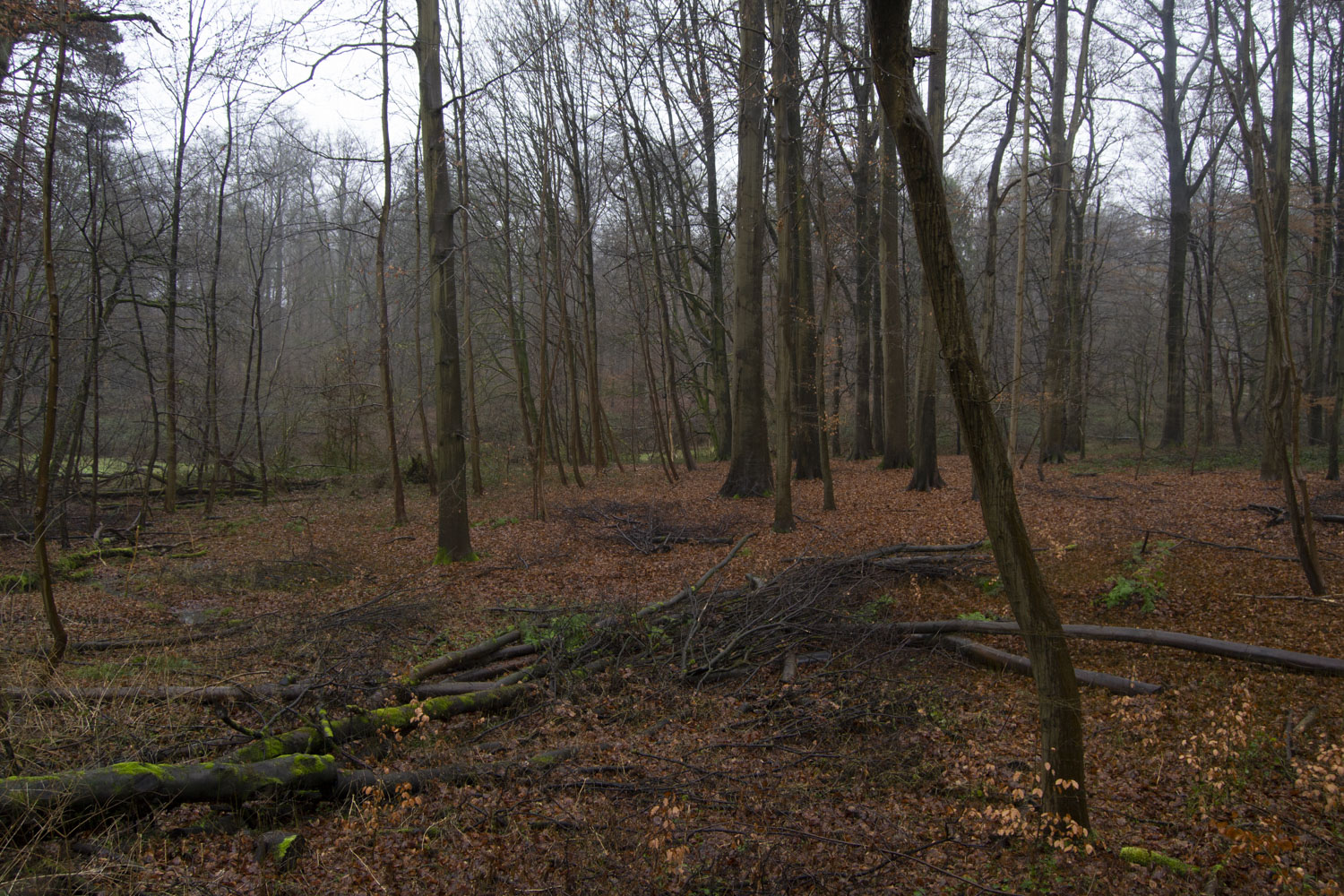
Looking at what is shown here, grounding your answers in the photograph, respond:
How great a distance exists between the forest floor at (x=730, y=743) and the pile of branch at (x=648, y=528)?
160 cm

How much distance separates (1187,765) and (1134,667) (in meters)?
1.28

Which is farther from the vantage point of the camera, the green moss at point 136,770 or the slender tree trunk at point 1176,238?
the slender tree trunk at point 1176,238

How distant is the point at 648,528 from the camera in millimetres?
11570

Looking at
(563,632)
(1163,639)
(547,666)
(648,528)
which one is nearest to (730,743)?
(547,666)

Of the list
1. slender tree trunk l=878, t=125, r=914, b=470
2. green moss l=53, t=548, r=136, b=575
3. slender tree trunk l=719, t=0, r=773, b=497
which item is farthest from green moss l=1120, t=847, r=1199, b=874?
slender tree trunk l=878, t=125, r=914, b=470

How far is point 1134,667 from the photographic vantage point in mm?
5441

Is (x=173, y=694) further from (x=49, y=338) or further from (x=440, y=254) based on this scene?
(x=440, y=254)

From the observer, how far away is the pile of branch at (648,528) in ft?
36.3

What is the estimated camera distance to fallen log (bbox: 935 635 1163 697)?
5.20 m

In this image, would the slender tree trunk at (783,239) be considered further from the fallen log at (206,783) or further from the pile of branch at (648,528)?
the fallen log at (206,783)

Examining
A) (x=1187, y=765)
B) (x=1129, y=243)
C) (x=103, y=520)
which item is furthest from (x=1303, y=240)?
(x=103, y=520)

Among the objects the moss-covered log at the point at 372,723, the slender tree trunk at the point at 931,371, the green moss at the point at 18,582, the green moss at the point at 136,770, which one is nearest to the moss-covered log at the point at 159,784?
the green moss at the point at 136,770

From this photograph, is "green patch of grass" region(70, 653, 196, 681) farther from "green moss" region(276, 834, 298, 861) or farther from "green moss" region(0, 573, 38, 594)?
"green moss" region(0, 573, 38, 594)

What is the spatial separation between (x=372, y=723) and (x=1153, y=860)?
15.1 ft
